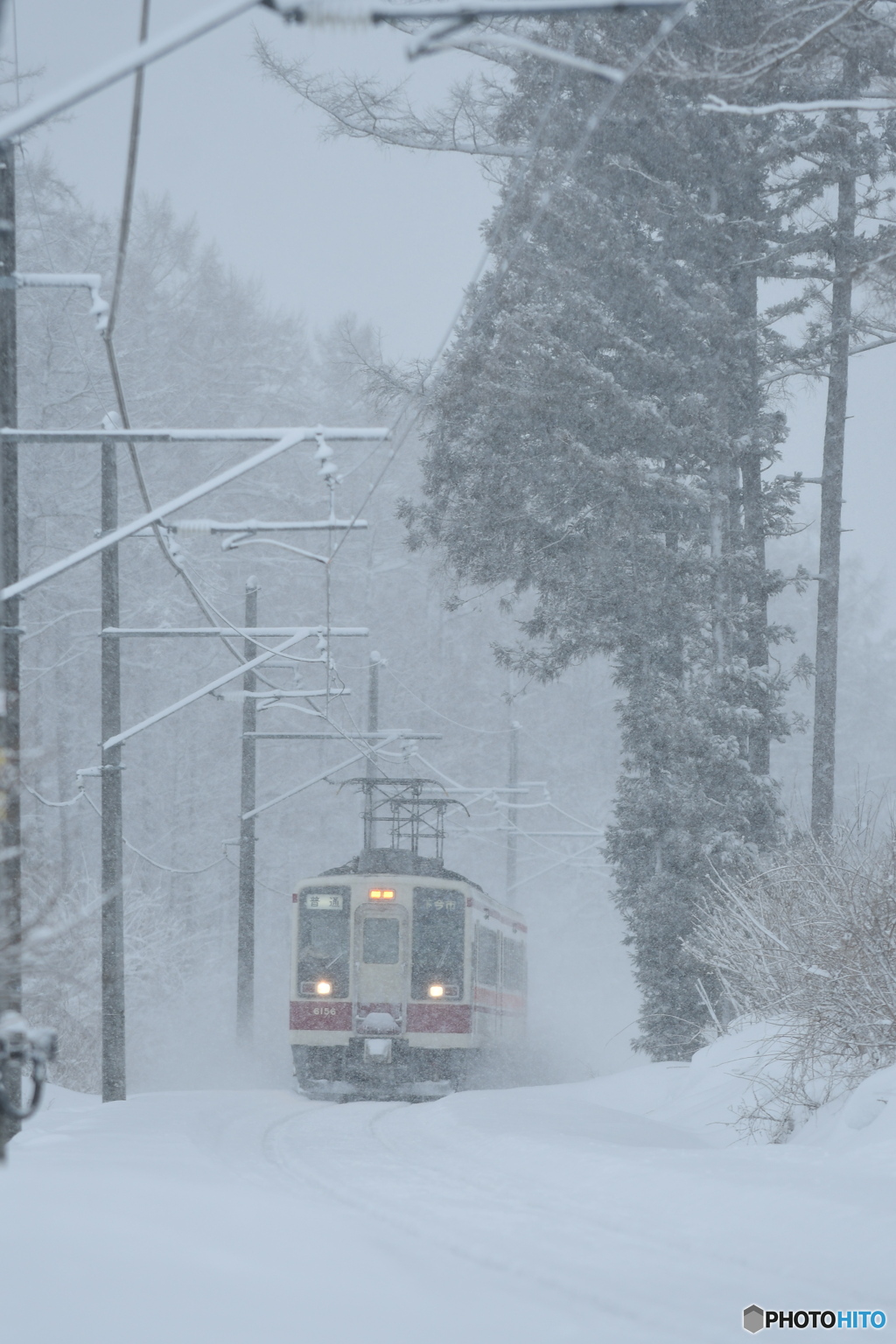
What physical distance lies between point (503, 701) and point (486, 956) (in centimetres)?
731

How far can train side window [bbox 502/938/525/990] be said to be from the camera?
2278 centimetres

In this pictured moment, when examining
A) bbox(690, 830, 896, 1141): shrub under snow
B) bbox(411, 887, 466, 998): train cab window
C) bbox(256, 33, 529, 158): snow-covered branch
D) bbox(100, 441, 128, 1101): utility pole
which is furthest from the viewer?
bbox(256, 33, 529, 158): snow-covered branch

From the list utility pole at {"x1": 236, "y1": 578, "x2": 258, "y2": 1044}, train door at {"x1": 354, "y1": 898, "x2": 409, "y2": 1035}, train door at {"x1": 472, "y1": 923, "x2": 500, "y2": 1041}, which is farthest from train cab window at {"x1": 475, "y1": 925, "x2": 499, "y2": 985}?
utility pole at {"x1": 236, "y1": 578, "x2": 258, "y2": 1044}

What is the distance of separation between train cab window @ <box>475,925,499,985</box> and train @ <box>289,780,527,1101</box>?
0.13 m

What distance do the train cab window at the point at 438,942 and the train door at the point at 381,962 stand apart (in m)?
0.15

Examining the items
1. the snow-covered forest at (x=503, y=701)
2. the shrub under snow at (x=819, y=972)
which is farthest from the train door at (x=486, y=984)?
the shrub under snow at (x=819, y=972)

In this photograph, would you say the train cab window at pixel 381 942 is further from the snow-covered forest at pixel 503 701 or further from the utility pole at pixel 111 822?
the utility pole at pixel 111 822

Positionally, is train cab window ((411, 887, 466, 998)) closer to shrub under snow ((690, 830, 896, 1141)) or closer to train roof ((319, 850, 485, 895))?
train roof ((319, 850, 485, 895))

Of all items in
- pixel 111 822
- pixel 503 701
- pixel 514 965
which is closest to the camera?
pixel 111 822

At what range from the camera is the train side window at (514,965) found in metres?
22.8

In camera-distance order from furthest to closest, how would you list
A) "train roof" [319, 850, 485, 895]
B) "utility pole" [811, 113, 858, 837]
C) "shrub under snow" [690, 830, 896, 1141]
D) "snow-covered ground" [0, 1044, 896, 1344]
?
"utility pole" [811, 113, 858, 837]
"train roof" [319, 850, 485, 895]
"shrub under snow" [690, 830, 896, 1141]
"snow-covered ground" [0, 1044, 896, 1344]

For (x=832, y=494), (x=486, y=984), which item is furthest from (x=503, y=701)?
(x=832, y=494)

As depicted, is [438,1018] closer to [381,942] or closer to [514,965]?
[381,942]

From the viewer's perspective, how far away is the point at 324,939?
62.9 feet
